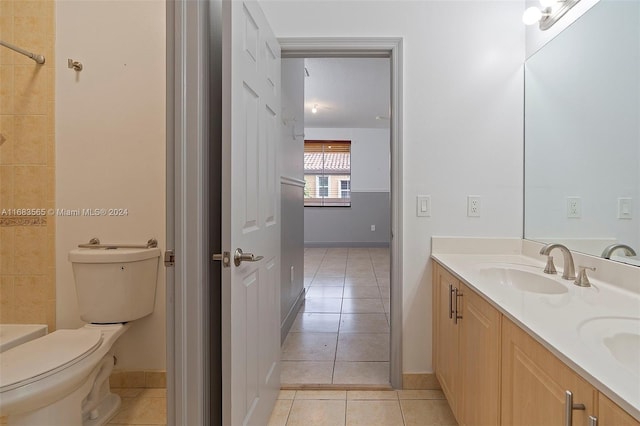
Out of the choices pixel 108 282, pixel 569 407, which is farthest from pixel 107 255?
pixel 569 407

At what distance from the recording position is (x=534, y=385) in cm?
88

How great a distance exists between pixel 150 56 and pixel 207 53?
97cm

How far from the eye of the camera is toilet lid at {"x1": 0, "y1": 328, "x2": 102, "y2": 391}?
1.30 meters

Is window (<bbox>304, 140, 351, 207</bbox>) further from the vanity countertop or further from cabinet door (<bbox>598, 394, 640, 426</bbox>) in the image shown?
cabinet door (<bbox>598, 394, 640, 426</bbox>)

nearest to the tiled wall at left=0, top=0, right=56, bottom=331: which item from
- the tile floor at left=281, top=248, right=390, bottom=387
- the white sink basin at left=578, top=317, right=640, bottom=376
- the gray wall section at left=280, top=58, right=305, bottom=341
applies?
the gray wall section at left=280, top=58, right=305, bottom=341

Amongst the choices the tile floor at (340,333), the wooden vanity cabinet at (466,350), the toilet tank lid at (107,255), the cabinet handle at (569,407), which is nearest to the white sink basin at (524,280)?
the wooden vanity cabinet at (466,350)

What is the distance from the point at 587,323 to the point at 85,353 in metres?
1.84

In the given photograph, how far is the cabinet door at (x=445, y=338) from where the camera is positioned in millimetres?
1572

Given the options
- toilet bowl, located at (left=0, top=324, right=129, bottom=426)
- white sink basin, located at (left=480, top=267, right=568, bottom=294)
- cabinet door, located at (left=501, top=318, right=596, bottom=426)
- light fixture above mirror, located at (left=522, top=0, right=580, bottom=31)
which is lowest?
toilet bowl, located at (left=0, top=324, right=129, bottom=426)

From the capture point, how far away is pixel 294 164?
3.21 metres

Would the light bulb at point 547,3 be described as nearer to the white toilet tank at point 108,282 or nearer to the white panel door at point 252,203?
the white panel door at point 252,203

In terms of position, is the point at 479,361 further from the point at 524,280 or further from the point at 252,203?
the point at 252,203

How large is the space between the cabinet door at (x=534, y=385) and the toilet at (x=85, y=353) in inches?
64.2

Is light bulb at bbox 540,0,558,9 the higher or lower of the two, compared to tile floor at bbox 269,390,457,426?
higher
